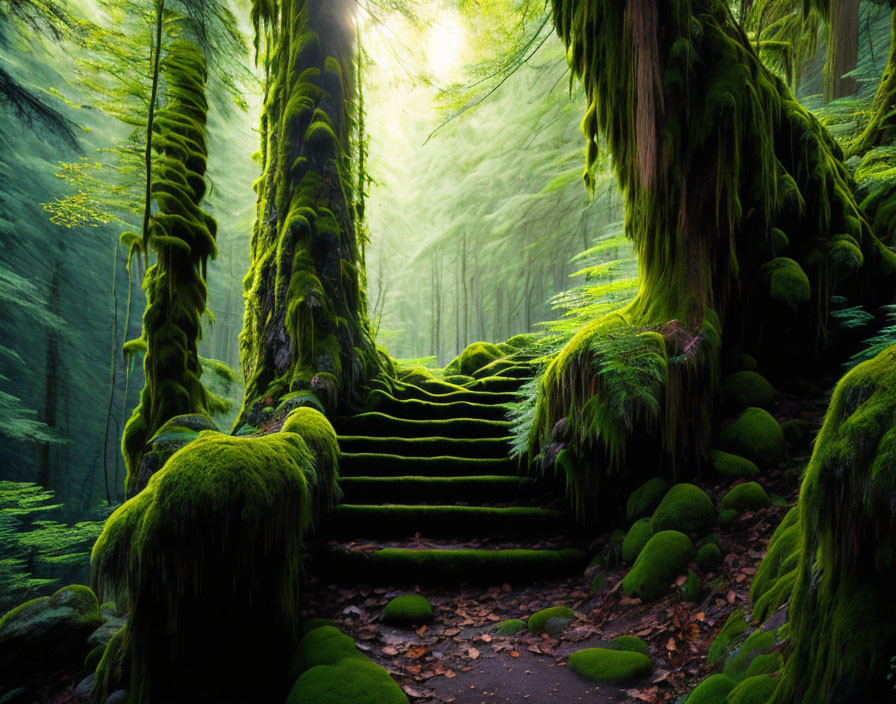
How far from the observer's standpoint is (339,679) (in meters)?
2.34

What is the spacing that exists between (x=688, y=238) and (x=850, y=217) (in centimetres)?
178

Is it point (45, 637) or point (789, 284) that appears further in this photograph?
point (789, 284)

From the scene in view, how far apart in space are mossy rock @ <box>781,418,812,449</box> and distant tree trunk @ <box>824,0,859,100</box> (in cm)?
666

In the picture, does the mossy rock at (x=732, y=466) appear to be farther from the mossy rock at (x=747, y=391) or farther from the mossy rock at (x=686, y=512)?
the mossy rock at (x=747, y=391)

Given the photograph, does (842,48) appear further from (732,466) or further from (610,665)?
(610,665)

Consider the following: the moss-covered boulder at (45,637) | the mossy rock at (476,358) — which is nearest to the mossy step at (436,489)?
the moss-covered boulder at (45,637)

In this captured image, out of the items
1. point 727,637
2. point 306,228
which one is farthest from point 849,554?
point 306,228

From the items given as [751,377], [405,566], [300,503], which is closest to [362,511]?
[405,566]

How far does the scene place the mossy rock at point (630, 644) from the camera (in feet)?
8.21

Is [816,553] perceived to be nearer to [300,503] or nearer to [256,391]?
[300,503]

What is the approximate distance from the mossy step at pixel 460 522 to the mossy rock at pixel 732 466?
1461mm

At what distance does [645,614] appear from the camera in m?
2.81

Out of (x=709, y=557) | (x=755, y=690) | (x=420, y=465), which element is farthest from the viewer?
(x=420, y=465)

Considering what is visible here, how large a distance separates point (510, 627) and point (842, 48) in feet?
32.3
